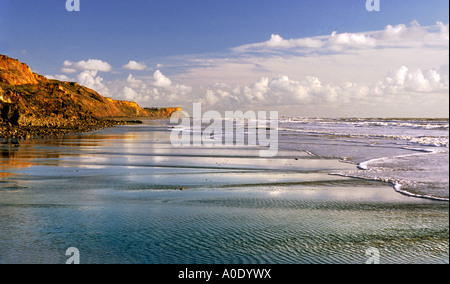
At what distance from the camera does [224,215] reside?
32.9 feet

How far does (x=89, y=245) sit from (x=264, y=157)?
17503 millimetres

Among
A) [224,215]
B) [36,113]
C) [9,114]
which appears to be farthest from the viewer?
[36,113]

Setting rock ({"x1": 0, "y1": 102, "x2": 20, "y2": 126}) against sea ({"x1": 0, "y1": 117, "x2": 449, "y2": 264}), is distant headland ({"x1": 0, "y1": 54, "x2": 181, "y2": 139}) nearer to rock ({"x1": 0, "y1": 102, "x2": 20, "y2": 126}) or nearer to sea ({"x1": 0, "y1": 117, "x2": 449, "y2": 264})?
rock ({"x1": 0, "y1": 102, "x2": 20, "y2": 126})

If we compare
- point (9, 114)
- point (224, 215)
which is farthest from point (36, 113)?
point (224, 215)

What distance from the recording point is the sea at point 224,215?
7.29 m

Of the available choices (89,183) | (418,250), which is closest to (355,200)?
(418,250)

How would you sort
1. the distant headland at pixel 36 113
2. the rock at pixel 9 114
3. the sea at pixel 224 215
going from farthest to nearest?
the rock at pixel 9 114 < the distant headland at pixel 36 113 < the sea at pixel 224 215

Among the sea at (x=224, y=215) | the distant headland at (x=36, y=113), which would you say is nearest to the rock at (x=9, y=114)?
the distant headland at (x=36, y=113)

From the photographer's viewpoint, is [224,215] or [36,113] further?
[36,113]

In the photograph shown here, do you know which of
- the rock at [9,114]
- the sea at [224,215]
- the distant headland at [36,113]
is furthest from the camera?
the rock at [9,114]

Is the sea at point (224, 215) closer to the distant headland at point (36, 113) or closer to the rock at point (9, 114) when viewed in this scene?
the distant headland at point (36, 113)

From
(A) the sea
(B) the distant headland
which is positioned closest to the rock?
(B) the distant headland

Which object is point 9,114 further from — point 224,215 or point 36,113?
point 224,215
